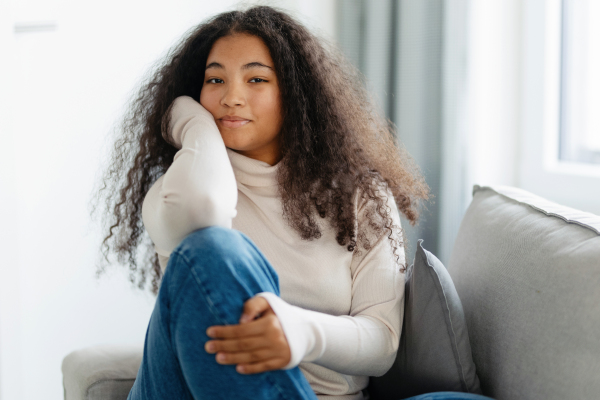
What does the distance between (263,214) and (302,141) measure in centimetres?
18

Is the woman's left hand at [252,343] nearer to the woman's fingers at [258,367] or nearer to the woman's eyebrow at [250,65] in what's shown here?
the woman's fingers at [258,367]

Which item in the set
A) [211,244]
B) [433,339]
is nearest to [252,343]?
[211,244]

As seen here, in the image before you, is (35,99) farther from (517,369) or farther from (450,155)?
(517,369)

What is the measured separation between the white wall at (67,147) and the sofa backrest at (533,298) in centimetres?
92

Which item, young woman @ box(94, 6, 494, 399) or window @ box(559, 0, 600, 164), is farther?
window @ box(559, 0, 600, 164)

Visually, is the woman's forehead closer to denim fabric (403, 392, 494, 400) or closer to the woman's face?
the woman's face

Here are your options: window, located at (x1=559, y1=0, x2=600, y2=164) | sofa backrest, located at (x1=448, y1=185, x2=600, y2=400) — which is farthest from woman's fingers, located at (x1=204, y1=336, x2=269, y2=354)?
window, located at (x1=559, y1=0, x2=600, y2=164)

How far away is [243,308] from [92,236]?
3.92 feet

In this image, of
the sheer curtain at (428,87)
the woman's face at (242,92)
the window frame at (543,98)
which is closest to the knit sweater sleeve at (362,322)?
the woman's face at (242,92)

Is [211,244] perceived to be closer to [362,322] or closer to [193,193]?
[193,193]

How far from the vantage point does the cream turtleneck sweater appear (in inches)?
34.3

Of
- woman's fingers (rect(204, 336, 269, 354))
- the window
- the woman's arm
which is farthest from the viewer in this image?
the window

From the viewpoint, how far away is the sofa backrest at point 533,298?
2.50ft

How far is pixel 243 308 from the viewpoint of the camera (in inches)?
30.9
